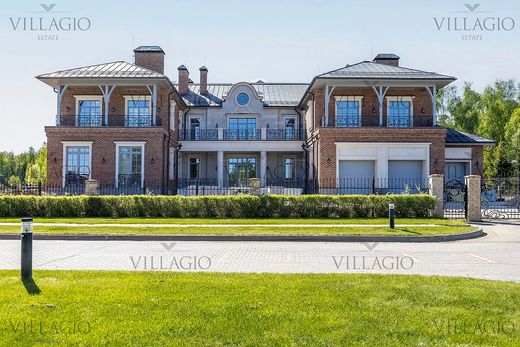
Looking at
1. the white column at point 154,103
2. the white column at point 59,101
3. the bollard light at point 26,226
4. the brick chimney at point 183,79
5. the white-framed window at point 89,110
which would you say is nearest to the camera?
the bollard light at point 26,226

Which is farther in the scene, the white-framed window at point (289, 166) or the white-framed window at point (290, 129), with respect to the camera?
the white-framed window at point (290, 129)

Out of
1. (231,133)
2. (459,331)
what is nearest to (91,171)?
(231,133)

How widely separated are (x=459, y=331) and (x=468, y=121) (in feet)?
197

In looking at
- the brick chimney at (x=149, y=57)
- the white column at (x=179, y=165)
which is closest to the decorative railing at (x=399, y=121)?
the white column at (x=179, y=165)

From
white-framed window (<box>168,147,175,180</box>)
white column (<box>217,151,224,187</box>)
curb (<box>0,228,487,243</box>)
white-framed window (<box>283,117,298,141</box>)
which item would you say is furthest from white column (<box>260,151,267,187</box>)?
curb (<box>0,228,487,243</box>)

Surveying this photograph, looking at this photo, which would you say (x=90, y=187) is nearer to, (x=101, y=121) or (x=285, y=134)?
(x=101, y=121)

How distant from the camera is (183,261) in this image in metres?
10.1

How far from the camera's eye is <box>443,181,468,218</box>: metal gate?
20931mm

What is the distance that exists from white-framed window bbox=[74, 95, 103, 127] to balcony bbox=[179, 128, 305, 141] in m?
6.56

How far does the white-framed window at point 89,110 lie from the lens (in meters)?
31.2

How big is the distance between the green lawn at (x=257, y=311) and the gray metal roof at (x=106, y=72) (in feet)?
77.1

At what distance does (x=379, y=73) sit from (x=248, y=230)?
18.0 meters

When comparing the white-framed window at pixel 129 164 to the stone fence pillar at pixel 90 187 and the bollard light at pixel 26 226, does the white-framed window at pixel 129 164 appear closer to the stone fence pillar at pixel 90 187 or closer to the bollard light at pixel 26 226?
the stone fence pillar at pixel 90 187

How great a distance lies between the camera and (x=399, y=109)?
31.9 metres
